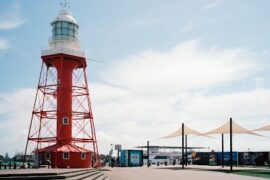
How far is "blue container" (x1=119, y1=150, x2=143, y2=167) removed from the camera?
53.9 meters

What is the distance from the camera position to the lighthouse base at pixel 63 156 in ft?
125

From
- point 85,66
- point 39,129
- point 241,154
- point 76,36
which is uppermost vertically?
point 76,36

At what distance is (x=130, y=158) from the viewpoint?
5403cm

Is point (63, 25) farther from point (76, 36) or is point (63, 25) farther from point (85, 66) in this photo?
point (85, 66)

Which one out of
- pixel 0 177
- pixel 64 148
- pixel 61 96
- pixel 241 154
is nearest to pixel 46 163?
pixel 64 148

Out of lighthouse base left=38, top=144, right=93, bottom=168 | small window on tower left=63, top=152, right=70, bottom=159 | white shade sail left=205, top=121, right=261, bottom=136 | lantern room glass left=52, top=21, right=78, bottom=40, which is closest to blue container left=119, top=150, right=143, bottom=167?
white shade sail left=205, top=121, right=261, bottom=136

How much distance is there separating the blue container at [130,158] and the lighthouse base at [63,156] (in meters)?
14.6

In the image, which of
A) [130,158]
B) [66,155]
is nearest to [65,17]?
[66,155]

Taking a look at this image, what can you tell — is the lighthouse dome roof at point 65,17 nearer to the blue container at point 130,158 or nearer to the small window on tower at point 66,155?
the small window on tower at point 66,155

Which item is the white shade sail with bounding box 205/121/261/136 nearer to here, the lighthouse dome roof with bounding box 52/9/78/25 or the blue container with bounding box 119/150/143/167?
the blue container with bounding box 119/150/143/167

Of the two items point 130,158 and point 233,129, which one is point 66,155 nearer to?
point 130,158

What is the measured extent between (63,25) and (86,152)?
12.7 m

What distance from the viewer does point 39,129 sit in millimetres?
38562

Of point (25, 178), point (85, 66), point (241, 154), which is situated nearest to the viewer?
point (25, 178)
